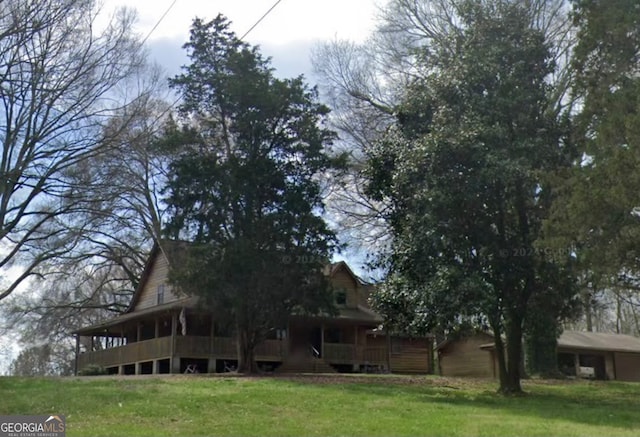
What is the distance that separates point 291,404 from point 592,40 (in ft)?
37.7

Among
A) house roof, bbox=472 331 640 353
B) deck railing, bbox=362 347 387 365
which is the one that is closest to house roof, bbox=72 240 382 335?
deck railing, bbox=362 347 387 365

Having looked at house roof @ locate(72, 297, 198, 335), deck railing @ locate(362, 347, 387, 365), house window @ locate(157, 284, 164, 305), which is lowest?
deck railing @ locate(362, 347, 387, 365)

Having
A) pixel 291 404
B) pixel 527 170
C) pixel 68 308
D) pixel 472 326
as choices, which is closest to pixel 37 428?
pixel 291 404

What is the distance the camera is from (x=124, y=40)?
77.8 feet

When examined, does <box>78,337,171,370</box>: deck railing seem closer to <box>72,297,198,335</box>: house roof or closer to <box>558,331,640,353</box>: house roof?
<box>72,297,198,335</box>: house roof

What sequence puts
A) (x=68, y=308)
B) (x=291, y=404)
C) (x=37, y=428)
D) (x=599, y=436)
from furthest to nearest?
(x=68, y=308), (x=291, y=404), (x=599, y=436), (x=37, y=428)

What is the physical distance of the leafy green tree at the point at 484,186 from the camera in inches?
807

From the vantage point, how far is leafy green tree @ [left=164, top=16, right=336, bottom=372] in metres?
27.0

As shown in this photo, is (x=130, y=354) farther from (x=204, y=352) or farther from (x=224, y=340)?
(x=224, y=340)

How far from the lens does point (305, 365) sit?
36.2 metres

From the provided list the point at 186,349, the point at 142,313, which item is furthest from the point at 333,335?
the point at 142,313

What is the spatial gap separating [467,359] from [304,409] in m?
28.5

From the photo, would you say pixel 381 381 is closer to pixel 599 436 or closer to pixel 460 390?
pixel 460 390

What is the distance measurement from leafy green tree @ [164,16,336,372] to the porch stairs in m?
8.04
